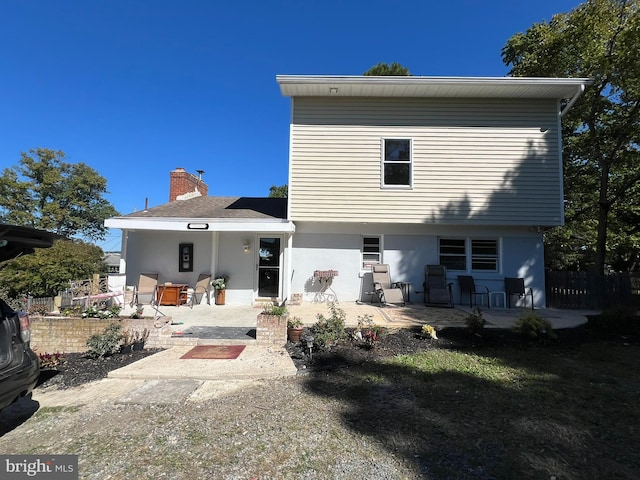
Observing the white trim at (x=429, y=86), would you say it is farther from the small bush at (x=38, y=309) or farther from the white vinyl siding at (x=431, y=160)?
the small bush at (x=38, y=309)

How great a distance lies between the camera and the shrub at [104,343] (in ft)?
17.5

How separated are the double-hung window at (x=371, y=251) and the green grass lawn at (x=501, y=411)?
485cm

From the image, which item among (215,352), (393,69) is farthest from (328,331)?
(393,69)

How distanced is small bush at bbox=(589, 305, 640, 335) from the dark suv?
31.7 feet

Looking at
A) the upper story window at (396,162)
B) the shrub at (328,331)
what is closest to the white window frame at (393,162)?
the upper story window at (396,162)

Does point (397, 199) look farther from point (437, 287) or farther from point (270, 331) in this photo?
point (270, 331)

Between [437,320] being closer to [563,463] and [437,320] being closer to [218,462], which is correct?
[563,463]

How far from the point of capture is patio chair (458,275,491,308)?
9602 millimetres

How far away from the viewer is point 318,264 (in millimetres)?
9992

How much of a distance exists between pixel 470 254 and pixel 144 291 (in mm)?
9948

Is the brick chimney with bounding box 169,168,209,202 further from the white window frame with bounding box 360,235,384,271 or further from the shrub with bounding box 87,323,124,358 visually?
the shrub with bounding box 87,323,124,358

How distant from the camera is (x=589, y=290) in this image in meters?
9.41

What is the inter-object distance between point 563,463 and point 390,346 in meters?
3.24

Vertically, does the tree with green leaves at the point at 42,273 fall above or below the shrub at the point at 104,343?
above
